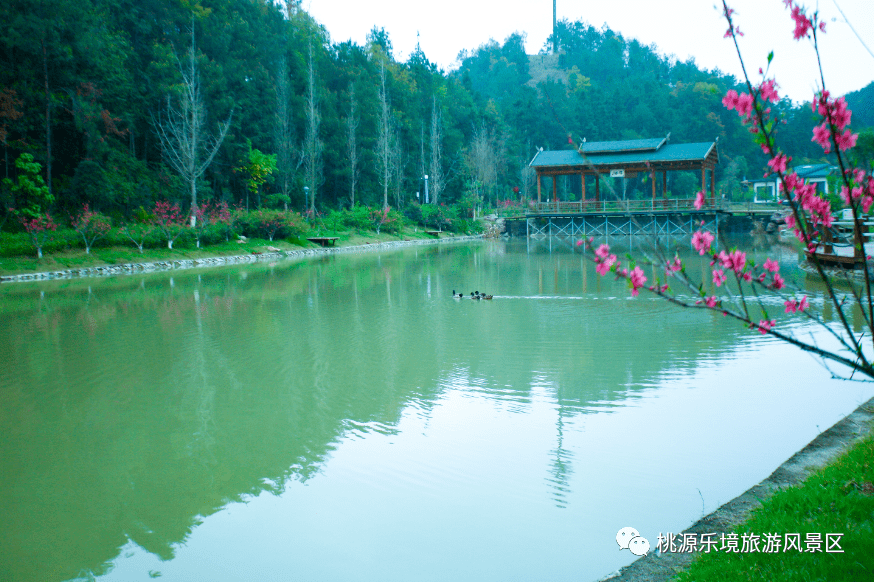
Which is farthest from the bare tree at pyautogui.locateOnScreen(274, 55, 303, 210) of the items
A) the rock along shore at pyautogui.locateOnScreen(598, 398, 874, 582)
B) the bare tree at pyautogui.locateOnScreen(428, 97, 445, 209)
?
the rock along shore at pyautogui.locateOnScreen(598, 398, 874, 582)

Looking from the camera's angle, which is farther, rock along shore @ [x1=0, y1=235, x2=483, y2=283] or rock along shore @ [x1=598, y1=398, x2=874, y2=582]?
rock along shore @ [x1=0, y1=235, x2=483, y2=283]

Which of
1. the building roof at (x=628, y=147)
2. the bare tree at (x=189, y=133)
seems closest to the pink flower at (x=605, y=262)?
the bare tree at (x=189, y=133)

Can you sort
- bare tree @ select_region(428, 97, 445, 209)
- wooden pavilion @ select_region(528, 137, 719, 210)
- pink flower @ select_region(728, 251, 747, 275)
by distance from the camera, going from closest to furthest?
pink flower @ select_region(728, 251, 747, 275), wooden pavilion @ select_region(528, 137, 719, 210), bare tree @ select_region(428, 97, 445, 209)

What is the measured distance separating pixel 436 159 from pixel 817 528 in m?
44.9

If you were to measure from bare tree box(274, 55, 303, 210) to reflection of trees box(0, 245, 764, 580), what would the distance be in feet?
71.0

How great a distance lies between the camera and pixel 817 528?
292 cm

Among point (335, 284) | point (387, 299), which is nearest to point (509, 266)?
point (335, 284)

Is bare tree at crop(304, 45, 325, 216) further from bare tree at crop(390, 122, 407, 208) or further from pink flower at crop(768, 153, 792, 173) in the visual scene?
pink flower at crop(768, 153, 792, 173)

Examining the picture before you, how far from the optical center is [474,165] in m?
51.2

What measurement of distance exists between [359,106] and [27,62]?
72.2 ft

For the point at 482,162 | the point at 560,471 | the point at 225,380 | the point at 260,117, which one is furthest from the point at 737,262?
the point at 482,162

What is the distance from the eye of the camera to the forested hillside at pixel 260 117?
2305 cm

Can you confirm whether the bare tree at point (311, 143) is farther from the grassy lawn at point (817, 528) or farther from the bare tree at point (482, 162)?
the grassy lawn at point (817, 528)

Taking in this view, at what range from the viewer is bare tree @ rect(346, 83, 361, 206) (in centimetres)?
3903
